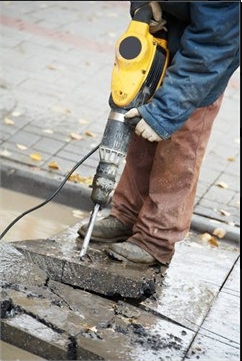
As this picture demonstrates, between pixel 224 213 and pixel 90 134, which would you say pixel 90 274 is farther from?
pixel 90 134

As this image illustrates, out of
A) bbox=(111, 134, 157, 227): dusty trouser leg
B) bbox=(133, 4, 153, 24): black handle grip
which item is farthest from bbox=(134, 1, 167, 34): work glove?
bbox=(111, 134, 157, 227): dusty trouser leg

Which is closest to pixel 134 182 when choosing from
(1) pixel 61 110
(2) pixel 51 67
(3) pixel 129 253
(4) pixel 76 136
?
(3) pixel 129 253

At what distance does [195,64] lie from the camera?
423 centimetres

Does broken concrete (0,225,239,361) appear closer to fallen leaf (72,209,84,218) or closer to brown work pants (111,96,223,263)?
brown work pants (111,96,223,263)

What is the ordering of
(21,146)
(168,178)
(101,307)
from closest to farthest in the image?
(101,307)
(168,178)
(21,146)

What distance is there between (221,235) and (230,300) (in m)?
0.93

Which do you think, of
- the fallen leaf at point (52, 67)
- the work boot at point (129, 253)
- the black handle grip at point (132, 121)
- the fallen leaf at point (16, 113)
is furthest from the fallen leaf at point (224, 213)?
the fallen leaf at point (52, 67)

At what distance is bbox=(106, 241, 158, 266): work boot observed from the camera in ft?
15.4

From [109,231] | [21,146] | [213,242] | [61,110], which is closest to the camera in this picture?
[109,231]

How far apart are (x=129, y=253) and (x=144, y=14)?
1351 millimetres

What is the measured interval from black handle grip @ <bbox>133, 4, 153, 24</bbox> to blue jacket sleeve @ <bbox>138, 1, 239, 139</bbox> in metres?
0.23

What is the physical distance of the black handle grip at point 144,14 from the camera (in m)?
4.39

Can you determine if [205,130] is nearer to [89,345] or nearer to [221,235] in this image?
[221,235]

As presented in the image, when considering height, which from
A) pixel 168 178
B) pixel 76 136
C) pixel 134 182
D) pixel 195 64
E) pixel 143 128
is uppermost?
pixel 195 64
